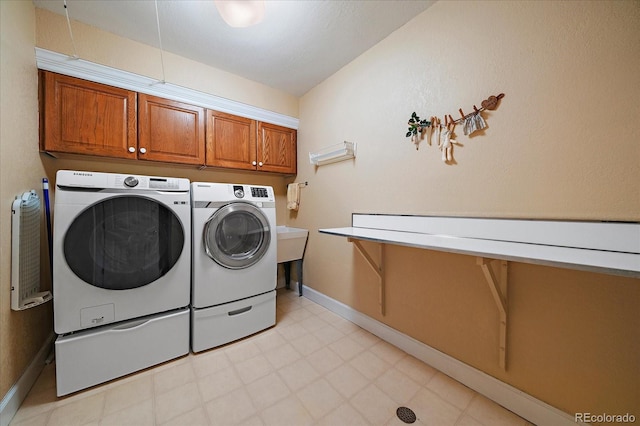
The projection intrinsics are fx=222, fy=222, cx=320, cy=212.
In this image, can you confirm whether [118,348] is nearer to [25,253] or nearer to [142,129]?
[25,253]

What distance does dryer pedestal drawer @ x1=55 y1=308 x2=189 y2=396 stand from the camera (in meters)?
1.27

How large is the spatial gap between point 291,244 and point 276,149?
113 centimetres

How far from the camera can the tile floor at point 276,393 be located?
1.16 metres

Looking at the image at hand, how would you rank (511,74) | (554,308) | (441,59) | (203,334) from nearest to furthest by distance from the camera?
(554,308) < (511,74) < (441,59) < (203,334)

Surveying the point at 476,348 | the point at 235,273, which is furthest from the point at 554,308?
the point at 235,273

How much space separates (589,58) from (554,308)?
3.84ft

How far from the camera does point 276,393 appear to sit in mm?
1320

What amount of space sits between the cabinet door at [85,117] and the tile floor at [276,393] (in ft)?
5.12

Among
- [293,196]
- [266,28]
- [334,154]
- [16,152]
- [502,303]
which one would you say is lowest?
[502,303]

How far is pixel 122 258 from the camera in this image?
142cm

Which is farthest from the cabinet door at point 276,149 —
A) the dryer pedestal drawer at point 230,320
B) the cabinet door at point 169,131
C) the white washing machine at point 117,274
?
the dryer pedestal drawer at point 230,320

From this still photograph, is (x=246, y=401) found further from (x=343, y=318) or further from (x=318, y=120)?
(x=318, y=120)

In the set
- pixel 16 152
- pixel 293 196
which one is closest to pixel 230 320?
pixel 293 196

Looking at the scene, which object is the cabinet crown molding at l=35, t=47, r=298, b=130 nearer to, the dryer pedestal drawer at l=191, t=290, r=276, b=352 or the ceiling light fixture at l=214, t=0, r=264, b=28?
the ceiling light fixture at l=214, t=0, r=264, b=28
